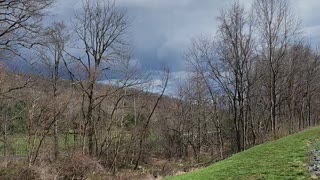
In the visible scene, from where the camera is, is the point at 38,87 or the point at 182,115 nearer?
the point at 38,87

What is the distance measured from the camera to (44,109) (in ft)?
89.8

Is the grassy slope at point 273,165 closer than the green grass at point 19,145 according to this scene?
Yes

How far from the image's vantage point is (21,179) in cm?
2156

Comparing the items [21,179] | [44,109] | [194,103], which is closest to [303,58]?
[194,103]

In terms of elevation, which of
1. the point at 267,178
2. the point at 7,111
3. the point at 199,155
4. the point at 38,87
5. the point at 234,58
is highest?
the point at 234,58

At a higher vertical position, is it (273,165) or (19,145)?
(273,165)

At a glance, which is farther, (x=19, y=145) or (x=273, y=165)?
(x=19, y=145)

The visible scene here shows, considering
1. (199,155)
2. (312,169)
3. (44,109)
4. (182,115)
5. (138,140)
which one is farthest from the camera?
(182,115)

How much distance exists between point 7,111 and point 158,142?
24.3m

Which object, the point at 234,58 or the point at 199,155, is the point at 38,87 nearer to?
the point at 234,58

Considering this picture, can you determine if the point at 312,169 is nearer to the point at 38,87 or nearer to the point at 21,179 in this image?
the point at 21,179

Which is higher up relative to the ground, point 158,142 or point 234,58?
point 234,58

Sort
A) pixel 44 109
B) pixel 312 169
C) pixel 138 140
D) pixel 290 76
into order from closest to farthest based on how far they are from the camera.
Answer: pixel 312 169 < pixel 44 109 < pixel 138 140 < pixel 290 76

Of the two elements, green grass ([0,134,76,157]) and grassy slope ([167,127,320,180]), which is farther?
green grass ([0,134,76,157])
